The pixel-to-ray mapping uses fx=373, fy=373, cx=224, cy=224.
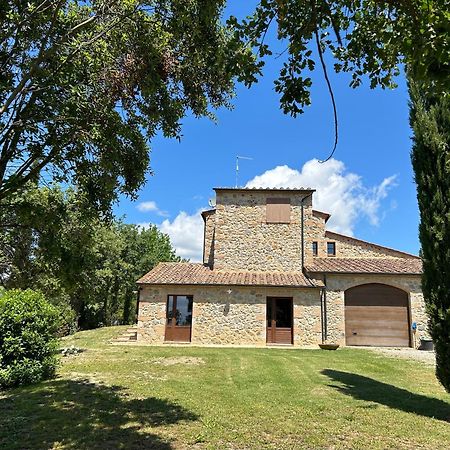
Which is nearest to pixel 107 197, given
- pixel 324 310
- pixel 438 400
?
pixel 438 400

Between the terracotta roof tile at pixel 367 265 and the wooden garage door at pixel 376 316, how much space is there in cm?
88

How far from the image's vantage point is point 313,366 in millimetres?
12031

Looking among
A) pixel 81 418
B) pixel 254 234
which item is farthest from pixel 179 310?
pixel 81 418

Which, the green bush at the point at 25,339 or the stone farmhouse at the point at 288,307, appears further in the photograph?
the stone farmhouse at the point at 288,307

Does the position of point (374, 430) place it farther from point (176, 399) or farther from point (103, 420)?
point (103, 420)

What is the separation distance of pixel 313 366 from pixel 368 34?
34.6 feet

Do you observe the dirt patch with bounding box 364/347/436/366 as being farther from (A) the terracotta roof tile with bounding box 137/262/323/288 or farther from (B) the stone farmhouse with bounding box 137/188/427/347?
(A) the terracotta roof tile with bounding box 137/262/323/288

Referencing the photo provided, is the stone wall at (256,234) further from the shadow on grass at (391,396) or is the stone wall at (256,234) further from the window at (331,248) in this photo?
the shadow on grass at (391,396)

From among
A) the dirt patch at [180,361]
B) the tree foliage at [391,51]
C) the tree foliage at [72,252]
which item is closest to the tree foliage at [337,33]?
the tree foliage at [391,51]

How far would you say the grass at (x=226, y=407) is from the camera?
5.40 metres

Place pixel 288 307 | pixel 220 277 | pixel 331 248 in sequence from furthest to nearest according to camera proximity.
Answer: pixel 331 248, pixel 220 277, pixel 288 307

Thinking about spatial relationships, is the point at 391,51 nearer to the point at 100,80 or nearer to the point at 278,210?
the point at 100,80

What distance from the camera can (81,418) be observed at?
6.31 metres

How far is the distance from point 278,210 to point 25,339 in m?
14.6
